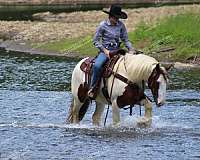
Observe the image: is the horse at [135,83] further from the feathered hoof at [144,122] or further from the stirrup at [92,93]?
the stirrup at [92,93]

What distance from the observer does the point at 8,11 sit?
70.2 m

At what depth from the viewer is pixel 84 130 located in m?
17.6

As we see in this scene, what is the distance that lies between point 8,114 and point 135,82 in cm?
528

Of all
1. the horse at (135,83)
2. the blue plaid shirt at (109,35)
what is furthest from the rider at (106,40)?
the horse at (135,83)

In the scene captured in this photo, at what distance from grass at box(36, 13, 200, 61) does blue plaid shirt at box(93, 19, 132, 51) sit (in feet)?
51.6

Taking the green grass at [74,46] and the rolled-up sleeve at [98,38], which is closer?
the rolled-up sleeve at [98,38]

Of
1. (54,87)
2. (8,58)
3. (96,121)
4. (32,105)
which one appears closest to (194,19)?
(8,58)

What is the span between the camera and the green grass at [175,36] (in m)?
34.0

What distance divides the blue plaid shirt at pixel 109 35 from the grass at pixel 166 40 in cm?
1574

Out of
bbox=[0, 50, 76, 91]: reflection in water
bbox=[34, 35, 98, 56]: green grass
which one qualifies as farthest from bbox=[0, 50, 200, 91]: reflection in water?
bbox=[34, 35, 98, 56]: green grass

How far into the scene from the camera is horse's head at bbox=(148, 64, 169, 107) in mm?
16234

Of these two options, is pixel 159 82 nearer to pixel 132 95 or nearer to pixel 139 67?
pixel 139 67

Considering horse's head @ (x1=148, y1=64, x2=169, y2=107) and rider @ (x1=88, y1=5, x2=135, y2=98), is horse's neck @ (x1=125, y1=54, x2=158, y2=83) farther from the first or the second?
rider @ (x1=88, y1=5, x2=135, y2=98)

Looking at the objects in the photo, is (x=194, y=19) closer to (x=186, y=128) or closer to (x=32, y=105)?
(x=32, y=105)
